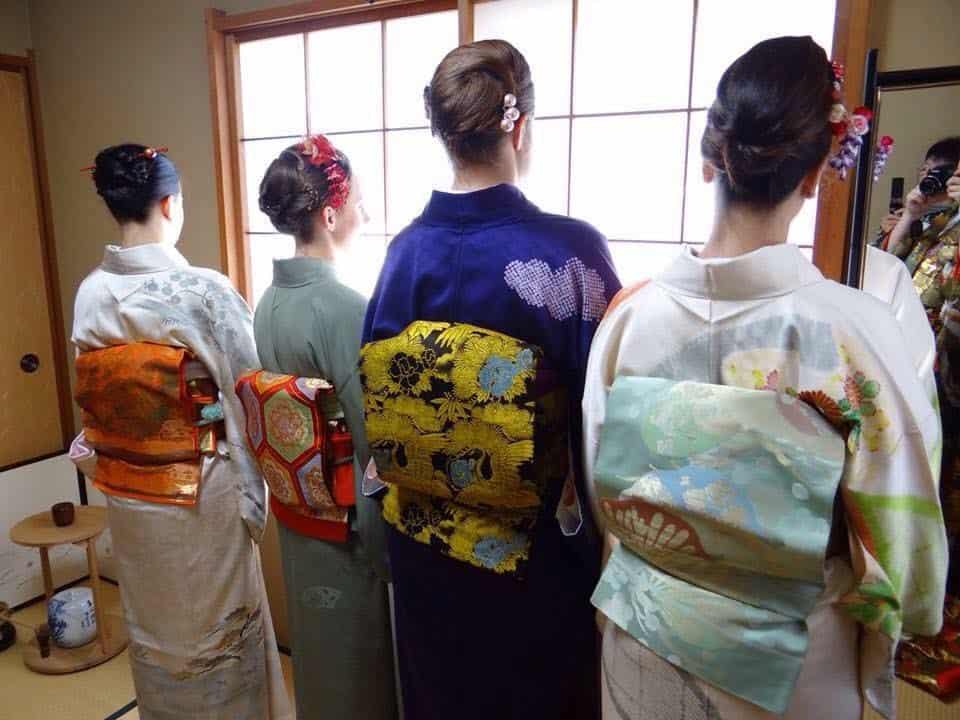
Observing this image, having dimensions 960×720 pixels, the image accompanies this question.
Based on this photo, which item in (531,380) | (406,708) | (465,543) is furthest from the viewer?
(406,708)

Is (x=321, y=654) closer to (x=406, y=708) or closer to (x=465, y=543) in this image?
(x=406, y=708)

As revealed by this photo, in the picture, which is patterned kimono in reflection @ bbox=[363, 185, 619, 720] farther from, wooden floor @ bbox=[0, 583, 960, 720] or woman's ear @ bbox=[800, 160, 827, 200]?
wooden floor @ bbox=[0, 583, 960, 720]

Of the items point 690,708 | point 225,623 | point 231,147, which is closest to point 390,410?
point 690,708

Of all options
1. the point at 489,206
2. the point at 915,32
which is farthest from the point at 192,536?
the point at 915,32

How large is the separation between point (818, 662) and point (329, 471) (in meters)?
1.04

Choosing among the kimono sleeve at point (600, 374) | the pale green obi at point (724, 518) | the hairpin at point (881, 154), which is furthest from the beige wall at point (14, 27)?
the hairpin at point (881, 154)

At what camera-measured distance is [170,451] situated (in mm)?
1849

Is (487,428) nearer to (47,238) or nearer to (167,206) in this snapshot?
(167,206)

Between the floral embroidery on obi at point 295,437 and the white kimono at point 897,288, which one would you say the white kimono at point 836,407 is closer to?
the white kimono at point 897,288

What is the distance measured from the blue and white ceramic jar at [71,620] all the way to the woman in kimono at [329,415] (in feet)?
4.23

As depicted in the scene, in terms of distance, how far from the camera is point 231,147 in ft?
8.06

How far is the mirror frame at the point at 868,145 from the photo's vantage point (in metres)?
1.37

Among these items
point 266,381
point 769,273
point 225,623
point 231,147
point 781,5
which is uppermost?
point 781,5

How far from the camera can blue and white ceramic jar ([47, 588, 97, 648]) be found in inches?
105
